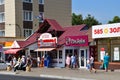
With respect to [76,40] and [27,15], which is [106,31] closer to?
[76,40]

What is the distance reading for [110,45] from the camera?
3906 centimetres

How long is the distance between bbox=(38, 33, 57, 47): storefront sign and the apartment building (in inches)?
598

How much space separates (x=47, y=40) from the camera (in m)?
47.3

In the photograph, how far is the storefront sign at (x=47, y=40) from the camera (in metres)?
46.4

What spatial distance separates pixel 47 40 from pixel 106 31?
1047 centimetres

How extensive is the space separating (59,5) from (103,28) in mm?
31577

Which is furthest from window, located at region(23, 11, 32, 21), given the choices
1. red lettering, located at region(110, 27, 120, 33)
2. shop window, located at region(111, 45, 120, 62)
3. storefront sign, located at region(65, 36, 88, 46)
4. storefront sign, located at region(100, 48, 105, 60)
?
red lettering, located at region(110, 27, 120, 33)

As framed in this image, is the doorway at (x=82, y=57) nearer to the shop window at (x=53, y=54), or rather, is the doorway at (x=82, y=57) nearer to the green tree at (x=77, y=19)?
the shop window at (x=53, y=54)

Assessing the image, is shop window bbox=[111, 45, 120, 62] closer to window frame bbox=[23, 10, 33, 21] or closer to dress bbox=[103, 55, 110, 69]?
dress bbox=[103, 55, 110, 69]

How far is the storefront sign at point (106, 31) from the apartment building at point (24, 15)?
82.6ft

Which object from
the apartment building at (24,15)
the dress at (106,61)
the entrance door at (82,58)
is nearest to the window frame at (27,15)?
the apartment building at (24,15)

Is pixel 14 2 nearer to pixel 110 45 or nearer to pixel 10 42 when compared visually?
pixel 10 42

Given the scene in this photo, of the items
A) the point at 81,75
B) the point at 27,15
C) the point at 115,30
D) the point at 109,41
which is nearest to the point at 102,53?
the point at 109,41

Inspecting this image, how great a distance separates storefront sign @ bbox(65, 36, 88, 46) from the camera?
41.7m
